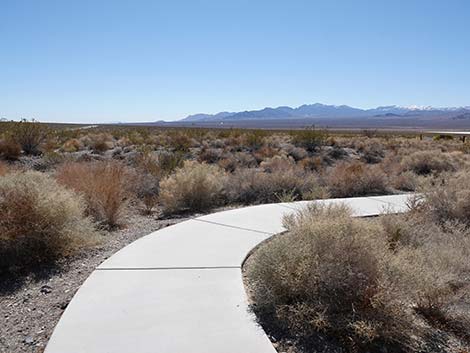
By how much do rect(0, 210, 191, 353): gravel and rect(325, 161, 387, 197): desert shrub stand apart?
754 cm

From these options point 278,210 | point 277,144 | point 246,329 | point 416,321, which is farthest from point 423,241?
point 277,144

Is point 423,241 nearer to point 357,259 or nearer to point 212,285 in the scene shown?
point 357,259

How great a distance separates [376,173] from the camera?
13.7 metres

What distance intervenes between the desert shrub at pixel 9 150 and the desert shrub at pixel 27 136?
155 centimetres

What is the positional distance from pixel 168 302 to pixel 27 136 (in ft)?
73.2

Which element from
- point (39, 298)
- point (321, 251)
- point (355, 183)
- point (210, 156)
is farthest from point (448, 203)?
point (210, 156)

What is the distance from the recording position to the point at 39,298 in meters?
5.14

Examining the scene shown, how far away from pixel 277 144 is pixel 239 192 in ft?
55.6

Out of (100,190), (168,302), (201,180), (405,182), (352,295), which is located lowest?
(405,182)

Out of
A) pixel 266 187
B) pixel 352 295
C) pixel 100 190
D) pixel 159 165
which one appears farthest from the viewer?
pixel 159 165

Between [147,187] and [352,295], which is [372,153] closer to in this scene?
[147,187]

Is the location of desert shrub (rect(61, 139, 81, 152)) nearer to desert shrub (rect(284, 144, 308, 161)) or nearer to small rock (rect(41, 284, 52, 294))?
desert shrub (rect(284, 144, 308, 161))

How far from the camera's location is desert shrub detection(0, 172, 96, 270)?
19.9 ft

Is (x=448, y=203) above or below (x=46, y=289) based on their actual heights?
above
